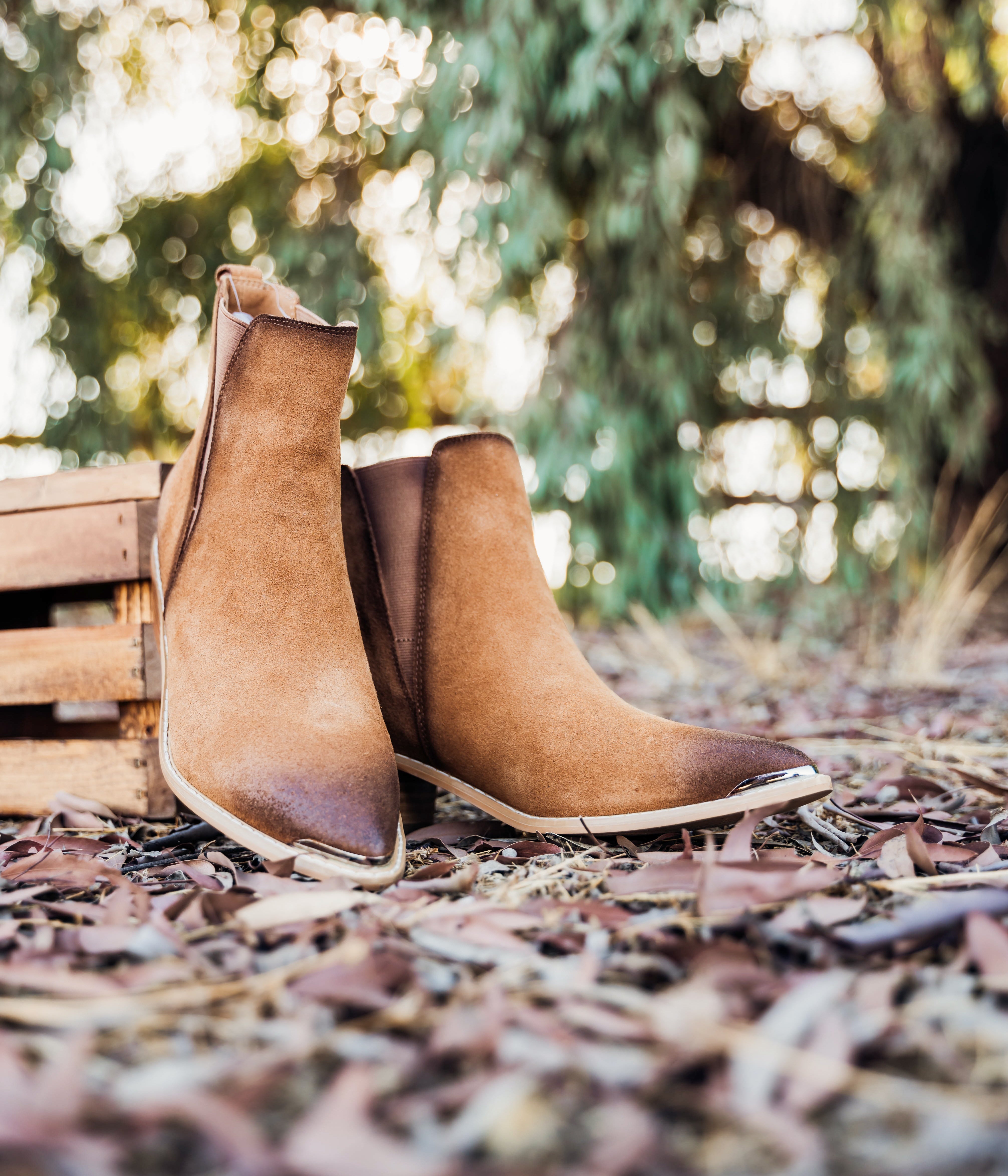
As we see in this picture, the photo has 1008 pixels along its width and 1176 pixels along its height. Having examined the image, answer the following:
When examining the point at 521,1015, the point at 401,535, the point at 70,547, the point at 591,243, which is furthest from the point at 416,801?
the point at 591,243

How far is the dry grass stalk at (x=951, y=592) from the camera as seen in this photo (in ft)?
8.33

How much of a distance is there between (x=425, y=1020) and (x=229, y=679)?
1.68 feet

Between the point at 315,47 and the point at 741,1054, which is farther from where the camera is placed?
the point at 315,47

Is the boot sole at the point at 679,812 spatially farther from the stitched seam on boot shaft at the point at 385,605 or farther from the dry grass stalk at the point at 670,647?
the dry grass stalk at the point at 670,647

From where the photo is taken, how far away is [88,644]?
1.23m

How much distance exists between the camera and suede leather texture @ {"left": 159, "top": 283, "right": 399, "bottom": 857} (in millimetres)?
910

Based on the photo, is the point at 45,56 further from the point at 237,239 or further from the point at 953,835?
the point at 953,835

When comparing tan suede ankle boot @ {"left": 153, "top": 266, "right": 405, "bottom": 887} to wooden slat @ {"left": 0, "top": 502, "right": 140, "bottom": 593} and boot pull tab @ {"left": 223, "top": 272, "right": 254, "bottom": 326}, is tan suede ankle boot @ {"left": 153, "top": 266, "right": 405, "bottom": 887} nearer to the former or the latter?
boot pull tab @ {"left": 223, "top": 272, "right": 254, "bottom": 326}

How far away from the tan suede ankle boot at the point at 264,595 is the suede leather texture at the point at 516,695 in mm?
114

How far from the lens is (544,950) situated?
636mm

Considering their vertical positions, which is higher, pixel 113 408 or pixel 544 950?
pixel 113 408

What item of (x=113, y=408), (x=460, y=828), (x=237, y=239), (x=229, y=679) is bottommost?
(x=460, y=828)

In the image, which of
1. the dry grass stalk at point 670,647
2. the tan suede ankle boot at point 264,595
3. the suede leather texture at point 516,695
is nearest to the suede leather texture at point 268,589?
the tan suede ankle boot at point 264,595

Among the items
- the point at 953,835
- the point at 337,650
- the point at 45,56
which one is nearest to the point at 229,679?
the point at 337,650
